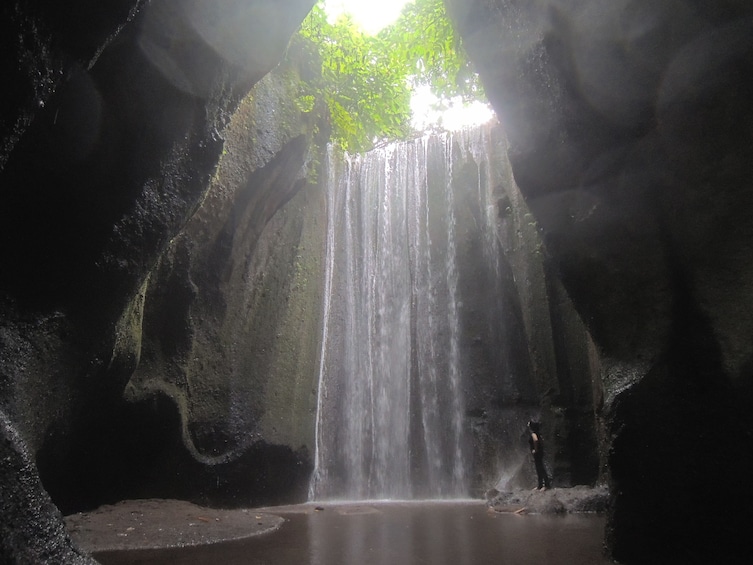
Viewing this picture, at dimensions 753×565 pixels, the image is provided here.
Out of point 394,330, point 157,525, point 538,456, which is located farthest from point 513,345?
point 157,525

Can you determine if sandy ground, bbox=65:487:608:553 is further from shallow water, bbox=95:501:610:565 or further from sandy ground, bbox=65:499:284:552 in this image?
shallow water, bbox=95:501:610:565

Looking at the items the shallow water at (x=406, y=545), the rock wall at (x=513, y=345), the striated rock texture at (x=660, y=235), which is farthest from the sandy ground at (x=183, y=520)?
the striated rock texture at (x=660, y=235)

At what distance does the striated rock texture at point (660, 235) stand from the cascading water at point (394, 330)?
7822 millimetres

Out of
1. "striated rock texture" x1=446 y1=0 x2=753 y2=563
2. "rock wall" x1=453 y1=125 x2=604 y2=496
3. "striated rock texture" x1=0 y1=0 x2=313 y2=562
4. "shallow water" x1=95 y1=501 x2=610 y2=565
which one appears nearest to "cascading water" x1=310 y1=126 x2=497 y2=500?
"rock wall" x1=453 y1=125 x2=604 y2=496

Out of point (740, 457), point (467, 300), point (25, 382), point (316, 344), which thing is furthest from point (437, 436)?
point (25, 382)

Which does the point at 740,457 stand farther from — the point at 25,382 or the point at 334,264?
the point at 334,264

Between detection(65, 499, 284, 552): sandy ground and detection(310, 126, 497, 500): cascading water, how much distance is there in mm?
5606

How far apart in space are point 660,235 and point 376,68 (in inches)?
313

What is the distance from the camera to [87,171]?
3.69 meters

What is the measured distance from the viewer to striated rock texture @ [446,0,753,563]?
3346mm

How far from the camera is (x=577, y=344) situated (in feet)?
35.3

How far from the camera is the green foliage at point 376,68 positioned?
9398 millimetres

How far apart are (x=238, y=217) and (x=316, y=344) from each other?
2956 mm

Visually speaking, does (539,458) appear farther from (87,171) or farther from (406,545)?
(87,171)
